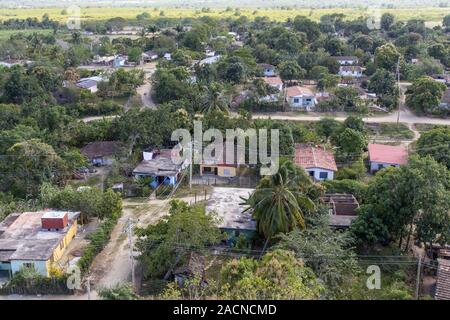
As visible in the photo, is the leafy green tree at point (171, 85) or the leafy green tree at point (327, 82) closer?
the leafy green tree at point (171, 85)

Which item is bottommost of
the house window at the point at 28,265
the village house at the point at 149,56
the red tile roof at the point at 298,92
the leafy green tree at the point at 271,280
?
the house window at the point at 28,265

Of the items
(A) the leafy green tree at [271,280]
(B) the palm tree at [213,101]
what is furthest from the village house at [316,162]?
(A) the leafy green tree at [271,280]

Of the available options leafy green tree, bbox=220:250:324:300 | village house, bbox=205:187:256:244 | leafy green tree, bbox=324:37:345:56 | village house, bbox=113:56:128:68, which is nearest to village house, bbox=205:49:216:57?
village house, bbox=113:56:128:68

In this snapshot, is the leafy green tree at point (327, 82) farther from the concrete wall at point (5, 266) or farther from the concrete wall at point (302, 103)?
the concrete wall at point (5, 266)

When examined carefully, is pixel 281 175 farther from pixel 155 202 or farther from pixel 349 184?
pixel 155 202

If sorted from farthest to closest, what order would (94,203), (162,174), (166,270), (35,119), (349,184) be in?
(35,119)
(162,174)
(349,184)
(94,203)
(166,270)

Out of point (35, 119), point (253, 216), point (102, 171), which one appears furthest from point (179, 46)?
point (253, 216)

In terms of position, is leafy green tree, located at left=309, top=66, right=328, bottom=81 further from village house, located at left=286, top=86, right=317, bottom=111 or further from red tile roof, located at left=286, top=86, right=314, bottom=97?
village house, located at left=286, top=86, right=317, bottom=111
